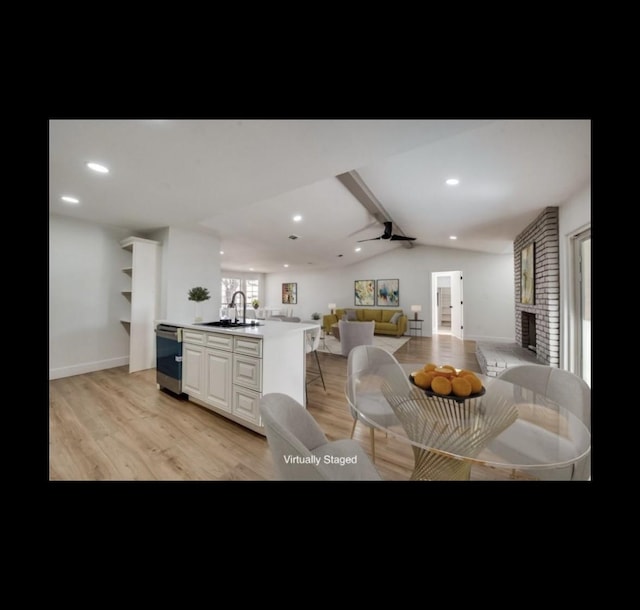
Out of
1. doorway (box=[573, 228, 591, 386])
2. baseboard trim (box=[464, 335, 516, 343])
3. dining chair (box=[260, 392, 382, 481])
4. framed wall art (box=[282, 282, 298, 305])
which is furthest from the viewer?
framed wall art (box=[282, 282, 298, 305])

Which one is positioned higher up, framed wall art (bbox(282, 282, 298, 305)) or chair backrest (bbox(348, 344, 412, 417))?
framed wall art (bbox(282, 282, 298, 305))

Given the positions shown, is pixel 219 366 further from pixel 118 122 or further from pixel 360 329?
A: pixel 360 329

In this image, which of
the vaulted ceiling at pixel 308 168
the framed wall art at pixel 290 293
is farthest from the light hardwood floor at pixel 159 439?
the framed wall art at pixel 290 293

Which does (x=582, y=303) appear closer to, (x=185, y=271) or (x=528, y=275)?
(x=528, y=275)

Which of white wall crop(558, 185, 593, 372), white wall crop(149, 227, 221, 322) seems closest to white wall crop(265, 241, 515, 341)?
white wall crop(558, 185, 593, 372)

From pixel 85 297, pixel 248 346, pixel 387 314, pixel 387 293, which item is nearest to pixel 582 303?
pixel 248 346

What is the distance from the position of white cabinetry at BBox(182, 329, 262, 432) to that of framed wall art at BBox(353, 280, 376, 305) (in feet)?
20.9

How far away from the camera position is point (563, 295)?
217cm

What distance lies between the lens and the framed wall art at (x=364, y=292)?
7895 millimetres

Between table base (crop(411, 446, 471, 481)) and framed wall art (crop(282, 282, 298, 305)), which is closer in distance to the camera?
table base (crop(411, 446, 471, 481))

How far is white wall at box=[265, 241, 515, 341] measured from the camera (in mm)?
6016

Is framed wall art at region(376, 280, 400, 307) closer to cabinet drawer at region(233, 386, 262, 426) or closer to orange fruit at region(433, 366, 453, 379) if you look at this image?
cabinet drawer at region(233, 386, 262, 426)

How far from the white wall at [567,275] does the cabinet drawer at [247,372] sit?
2.66 meters
